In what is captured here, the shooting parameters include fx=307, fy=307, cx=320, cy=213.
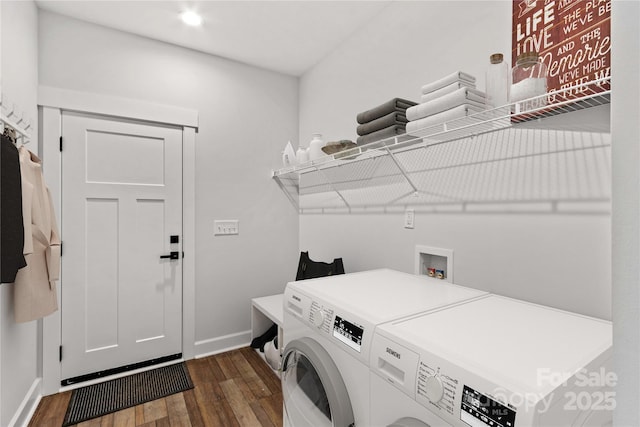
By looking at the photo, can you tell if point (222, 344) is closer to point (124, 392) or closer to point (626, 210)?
point (124, 392)

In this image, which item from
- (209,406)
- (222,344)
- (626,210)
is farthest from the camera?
(222,344)

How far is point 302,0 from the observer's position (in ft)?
6.40

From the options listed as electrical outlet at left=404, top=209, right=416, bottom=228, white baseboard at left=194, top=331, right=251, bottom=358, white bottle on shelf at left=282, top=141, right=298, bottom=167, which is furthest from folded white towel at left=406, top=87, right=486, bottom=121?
white baseboard at left=194, top=331, right=251, bottom=358

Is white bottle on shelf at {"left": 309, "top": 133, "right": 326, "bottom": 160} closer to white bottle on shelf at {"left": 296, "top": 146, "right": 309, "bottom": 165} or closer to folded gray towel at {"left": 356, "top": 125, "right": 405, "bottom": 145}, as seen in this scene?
white bottle on shelf at {"left": 296, "top": 146, "right": 309, "bottom": 165}

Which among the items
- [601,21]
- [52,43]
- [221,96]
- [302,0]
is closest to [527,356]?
[601,21]

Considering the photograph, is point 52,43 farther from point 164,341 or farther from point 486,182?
point 486,182

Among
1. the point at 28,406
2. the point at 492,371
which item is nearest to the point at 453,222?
the point at 492,371

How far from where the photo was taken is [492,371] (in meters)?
0.64

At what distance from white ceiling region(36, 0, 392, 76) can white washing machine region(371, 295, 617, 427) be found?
196 cm

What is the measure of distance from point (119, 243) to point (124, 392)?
1.02m

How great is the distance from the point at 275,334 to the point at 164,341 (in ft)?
2.87

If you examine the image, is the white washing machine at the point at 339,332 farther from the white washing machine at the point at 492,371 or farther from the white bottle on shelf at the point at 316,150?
the white bottle on shelf at the point at 316,150

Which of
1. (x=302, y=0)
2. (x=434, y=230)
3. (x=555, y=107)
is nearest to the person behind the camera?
(x=555, y=107)

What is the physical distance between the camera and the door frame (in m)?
2.05
